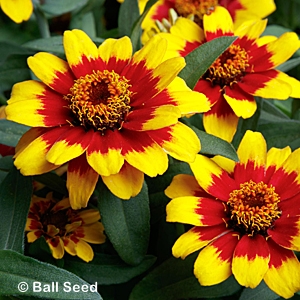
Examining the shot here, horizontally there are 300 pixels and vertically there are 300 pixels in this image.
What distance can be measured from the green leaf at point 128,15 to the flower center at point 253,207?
462mm

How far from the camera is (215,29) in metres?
1.07

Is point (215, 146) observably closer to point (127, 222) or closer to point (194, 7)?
point (127, 222)

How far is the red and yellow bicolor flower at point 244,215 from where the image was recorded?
0.80m

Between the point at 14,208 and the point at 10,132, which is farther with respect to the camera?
the point at 10,132

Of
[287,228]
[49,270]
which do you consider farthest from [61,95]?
[287,228]

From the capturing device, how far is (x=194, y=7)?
4.41 feet

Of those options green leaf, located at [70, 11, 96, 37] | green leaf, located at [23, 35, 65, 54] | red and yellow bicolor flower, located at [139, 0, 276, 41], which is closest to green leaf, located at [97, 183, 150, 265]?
green leaf, located at [23, 35, 65, 54]

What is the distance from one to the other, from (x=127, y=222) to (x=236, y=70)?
0.34 metres

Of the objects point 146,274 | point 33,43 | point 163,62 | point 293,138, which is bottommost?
point 146,274

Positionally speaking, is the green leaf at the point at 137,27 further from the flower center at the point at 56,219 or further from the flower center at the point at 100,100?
the flower center at the point at 56,219

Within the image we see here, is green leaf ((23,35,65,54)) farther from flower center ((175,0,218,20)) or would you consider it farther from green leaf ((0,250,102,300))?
green leaf ((0,250,102,300))

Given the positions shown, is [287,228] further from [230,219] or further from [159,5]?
[159,5]

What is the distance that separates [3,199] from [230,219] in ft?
1.20

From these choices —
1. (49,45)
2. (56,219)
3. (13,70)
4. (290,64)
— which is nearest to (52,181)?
(56,219)
